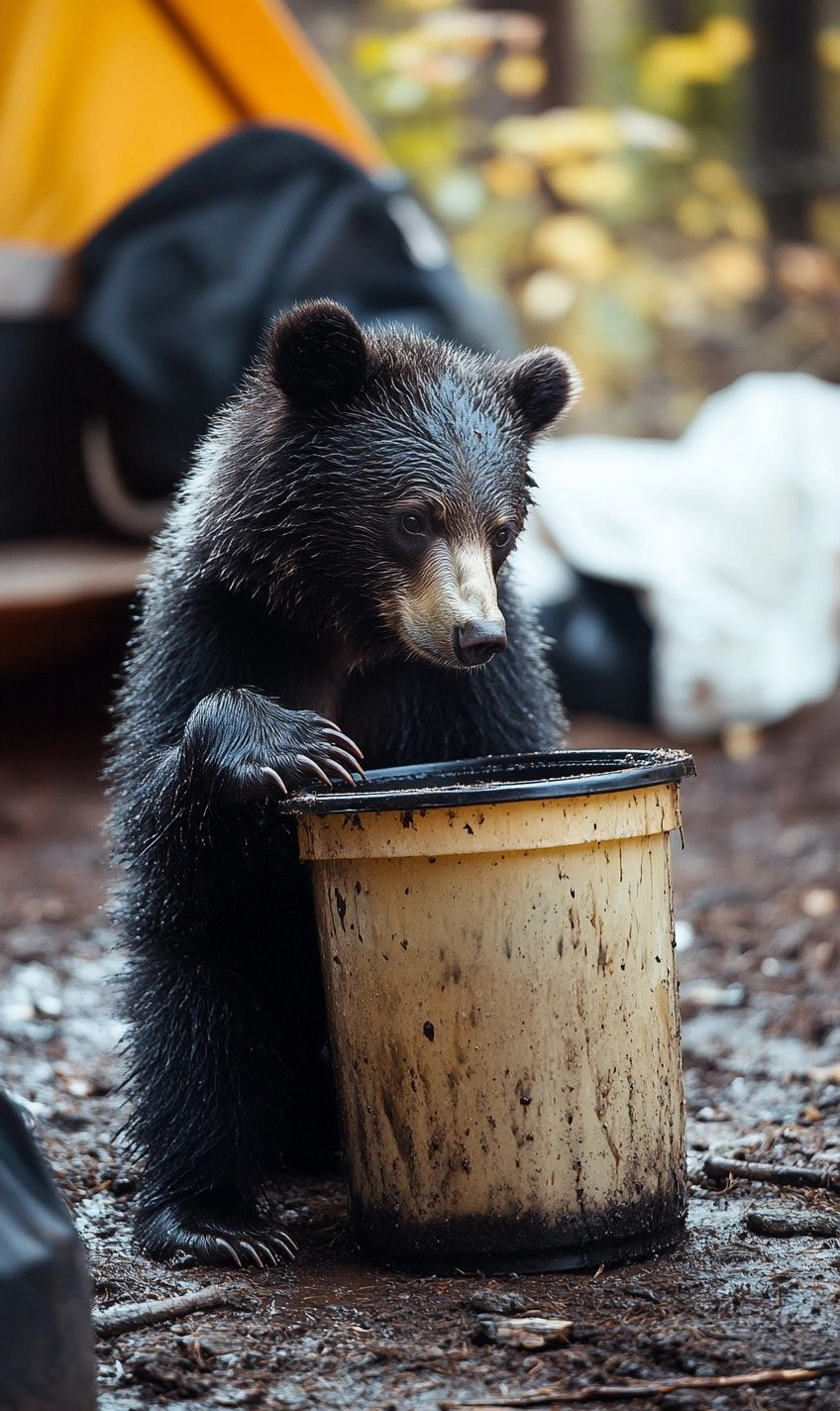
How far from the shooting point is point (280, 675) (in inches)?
113

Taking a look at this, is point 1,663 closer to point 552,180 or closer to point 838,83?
point 552,180

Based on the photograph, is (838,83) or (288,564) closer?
(288,564)

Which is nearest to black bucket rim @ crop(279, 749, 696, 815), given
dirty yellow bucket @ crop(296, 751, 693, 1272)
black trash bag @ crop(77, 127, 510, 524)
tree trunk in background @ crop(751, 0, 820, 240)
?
dirty yellow bucket @ crop(296, 751, 693, 1272)

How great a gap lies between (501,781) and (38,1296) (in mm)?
1139

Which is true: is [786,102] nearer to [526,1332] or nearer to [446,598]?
[446,598]

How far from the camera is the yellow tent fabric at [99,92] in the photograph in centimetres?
677

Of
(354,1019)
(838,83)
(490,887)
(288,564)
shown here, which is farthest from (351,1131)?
(838,83)

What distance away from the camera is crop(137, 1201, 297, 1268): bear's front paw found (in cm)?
256

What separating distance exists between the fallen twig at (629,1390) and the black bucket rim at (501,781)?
0.73m

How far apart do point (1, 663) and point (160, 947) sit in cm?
431

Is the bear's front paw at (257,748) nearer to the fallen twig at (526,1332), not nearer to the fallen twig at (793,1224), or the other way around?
the fallen twig at (526,1332)

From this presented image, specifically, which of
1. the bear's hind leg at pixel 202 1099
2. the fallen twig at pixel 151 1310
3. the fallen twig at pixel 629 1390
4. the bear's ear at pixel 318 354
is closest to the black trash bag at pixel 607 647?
the bear's ear at pixel 318 354

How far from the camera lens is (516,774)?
8.57 ft

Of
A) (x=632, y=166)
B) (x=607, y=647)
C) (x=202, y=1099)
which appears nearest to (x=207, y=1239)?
(x=202, y=1099)
